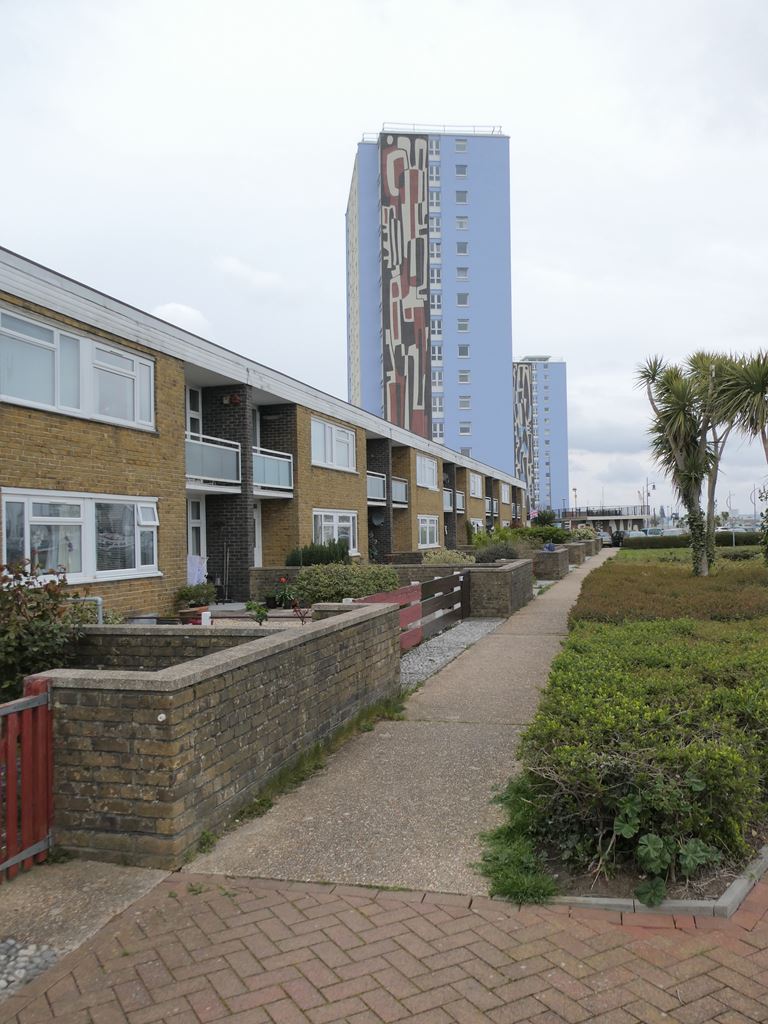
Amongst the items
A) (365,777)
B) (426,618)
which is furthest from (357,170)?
(365,777)

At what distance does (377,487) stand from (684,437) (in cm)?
1219

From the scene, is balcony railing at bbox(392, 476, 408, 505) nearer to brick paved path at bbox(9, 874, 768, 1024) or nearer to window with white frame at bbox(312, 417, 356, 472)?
window with white frame at bbox(312, 417, 356, 472)

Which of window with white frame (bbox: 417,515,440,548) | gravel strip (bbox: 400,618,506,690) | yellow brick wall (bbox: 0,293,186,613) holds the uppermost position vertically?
yellow brick wall (bbox: 0,293,186,613)

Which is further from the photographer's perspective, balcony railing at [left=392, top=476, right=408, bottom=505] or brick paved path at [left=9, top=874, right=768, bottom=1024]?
balcony railing at [left=392, top=476, right=408, bottom=505]

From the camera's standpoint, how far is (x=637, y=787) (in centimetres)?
387

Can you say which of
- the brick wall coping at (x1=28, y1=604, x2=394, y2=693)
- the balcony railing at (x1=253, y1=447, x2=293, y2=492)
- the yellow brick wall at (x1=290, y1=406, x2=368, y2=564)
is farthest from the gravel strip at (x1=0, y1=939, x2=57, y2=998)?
the yellow brick wall at (x1=290, y1=406, x2=368, y2=564)

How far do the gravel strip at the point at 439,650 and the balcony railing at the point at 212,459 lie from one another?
6.69 m

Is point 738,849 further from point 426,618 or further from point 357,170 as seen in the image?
point 357,170

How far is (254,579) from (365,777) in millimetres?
13470

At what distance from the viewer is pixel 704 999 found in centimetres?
292

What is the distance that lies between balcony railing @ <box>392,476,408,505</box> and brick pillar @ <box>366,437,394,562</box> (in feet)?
2.68

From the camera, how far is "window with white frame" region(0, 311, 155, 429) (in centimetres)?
1190

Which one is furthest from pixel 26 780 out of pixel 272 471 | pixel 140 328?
pixel 272 471

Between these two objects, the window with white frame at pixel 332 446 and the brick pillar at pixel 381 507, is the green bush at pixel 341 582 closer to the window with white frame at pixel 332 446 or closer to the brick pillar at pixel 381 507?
the window with white frame at pixel 332 446
